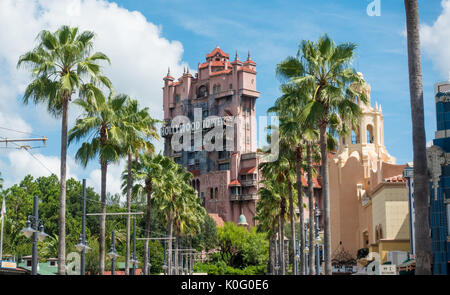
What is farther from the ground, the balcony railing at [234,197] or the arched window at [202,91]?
the arched window at [202,91]

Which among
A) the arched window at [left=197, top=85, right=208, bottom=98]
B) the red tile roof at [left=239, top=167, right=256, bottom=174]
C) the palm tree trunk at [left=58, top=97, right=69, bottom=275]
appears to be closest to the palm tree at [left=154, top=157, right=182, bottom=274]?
the palm tree trunk at [left=58, top=97, right=69, bottom=275]

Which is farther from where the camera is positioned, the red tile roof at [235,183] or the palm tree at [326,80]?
the red tile roof at [235,183]

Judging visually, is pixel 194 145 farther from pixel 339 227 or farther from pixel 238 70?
pixel 339 227

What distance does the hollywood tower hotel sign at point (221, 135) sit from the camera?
14000 centimetres

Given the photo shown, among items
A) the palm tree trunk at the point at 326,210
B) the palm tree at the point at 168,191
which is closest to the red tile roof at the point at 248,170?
the palm tree at the point at 168,191

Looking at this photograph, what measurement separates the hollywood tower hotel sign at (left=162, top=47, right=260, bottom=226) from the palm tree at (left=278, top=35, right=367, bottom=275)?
105 meters

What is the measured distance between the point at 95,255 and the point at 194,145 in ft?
239

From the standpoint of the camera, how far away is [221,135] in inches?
5615

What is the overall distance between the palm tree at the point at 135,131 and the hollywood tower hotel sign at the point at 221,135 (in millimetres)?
93759

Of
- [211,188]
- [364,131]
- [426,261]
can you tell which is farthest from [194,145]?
[426,261]

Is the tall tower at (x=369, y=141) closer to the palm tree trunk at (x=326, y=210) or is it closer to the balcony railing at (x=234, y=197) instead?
the palm tree trunk at (x=326, y=210)

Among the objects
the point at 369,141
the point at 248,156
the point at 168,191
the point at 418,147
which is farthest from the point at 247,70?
the point at 418,147

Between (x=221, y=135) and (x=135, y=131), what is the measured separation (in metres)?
103
